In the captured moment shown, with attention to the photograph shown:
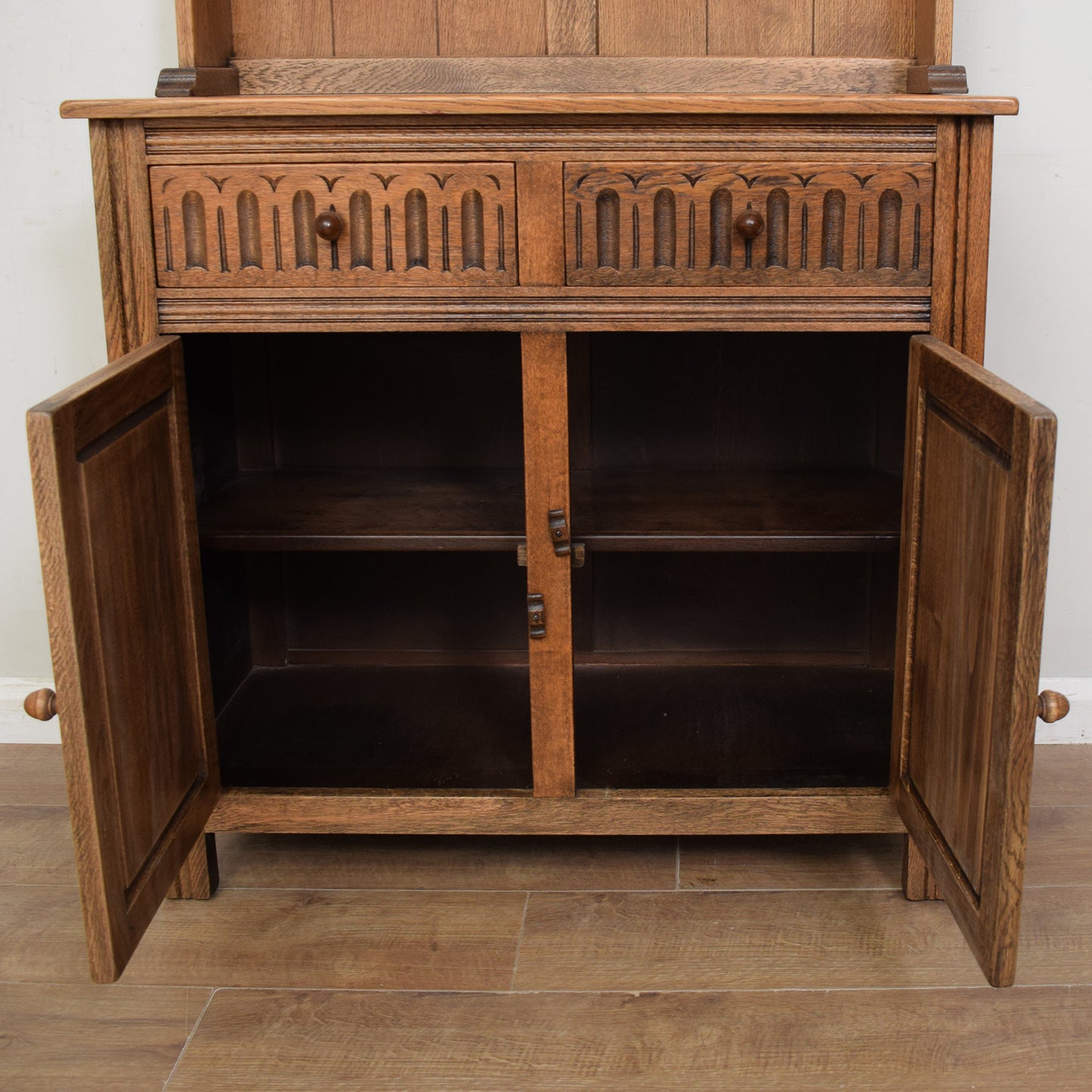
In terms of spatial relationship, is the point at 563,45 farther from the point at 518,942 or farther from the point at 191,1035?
the point at 191,1035

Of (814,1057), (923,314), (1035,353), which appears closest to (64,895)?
(814,1057)

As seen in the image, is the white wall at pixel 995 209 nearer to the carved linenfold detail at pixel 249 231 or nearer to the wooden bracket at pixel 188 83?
the wooden bracket at pixel 188 83

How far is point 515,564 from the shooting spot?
251cm

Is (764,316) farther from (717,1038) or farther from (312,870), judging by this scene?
(312,870)

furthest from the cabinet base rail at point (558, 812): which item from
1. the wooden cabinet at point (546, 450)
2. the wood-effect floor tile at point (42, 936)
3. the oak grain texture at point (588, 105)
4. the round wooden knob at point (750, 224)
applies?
the oak grain texture at point (588, 105)

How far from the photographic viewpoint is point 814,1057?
159 cm

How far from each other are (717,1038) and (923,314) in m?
0.99

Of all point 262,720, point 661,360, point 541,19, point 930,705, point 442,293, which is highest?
point 541,19

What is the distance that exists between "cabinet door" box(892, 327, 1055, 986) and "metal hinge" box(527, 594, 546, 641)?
506 millimetres

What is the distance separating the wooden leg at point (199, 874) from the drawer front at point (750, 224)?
1007 millimetres

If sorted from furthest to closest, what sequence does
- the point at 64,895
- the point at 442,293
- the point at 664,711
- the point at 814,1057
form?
the point at 664,711
the point at 64,895
the point at 442,293
the point at 814,1057

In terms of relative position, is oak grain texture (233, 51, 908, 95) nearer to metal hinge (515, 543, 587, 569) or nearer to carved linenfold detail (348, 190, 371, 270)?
carved linenfold detail (348, 190, 371, 270)

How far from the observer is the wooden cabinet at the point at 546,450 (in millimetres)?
1479

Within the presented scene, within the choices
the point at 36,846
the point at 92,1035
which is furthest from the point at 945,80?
the point at 36,846
